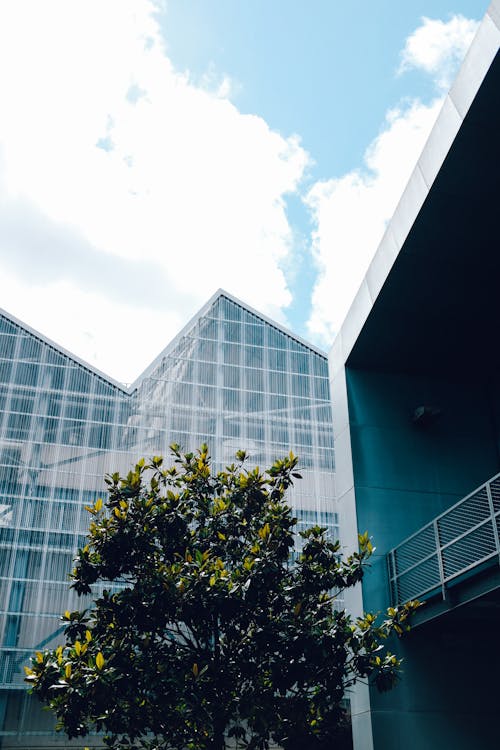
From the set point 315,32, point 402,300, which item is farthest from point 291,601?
point 315,32

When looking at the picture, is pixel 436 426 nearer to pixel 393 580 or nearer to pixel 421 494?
pixel 421 494

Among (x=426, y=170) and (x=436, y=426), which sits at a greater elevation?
(x=426, y=170)

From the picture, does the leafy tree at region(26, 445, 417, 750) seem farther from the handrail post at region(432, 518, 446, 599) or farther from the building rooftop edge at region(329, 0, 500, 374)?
the building rooftop edge at region(329, 0, 500, 374)

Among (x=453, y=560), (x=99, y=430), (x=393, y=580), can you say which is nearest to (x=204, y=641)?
(x=453, y=560)

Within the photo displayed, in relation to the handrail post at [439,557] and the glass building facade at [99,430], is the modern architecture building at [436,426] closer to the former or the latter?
the handrail post at [439,557]

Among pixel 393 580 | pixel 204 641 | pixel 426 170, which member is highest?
pixel 426 170

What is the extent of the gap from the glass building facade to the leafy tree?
728 inches

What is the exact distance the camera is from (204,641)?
8516 mm

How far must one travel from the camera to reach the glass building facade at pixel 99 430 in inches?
1015

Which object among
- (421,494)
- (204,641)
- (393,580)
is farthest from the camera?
(421,494)

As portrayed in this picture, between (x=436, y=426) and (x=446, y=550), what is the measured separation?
10.7 feet

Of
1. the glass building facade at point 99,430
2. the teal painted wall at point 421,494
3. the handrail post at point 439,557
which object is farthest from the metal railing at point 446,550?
the glass building facade at point 99,430

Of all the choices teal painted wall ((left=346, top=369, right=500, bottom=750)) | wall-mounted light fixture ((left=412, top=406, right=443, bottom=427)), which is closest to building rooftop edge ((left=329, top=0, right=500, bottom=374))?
teal painted wall ((left=346, top=369, right=500, bottom=750))

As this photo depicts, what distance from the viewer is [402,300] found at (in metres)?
11.7
